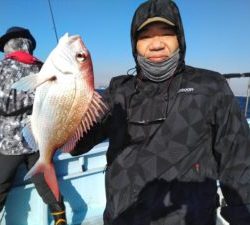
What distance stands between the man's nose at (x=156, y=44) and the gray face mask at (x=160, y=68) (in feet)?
0.25

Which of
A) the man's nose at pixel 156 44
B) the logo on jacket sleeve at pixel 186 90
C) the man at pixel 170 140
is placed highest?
the man's nose at pixel 156 44

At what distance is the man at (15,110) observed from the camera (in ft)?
10.7

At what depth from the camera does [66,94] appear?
168 centimetres

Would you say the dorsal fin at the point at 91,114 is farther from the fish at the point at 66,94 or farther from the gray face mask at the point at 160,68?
the gray face mask at the point at 160,68

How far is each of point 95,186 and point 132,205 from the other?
7.77 feet

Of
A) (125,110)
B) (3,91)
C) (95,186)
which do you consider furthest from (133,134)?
(95,186)

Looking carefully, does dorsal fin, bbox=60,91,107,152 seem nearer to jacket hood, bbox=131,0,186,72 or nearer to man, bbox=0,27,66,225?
jacket hood, bbox=131,0,186,72

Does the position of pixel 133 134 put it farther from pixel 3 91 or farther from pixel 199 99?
pixel 3 91

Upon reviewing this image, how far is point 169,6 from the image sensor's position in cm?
207

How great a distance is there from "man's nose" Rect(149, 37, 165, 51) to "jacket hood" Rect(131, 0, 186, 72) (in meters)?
0.12

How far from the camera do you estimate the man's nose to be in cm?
201

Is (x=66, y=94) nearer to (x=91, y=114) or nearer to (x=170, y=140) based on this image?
(x=91, y=114)

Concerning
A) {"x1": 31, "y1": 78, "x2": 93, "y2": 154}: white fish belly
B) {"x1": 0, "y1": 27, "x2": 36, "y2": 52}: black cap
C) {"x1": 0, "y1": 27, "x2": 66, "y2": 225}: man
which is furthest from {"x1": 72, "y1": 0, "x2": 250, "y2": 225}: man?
{"x1": 0, "y1": 27, "x2": 36, "y2": 52}: black cap

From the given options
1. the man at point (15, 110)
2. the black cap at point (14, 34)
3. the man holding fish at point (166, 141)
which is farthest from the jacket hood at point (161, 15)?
the black cap at point (14, 34)
